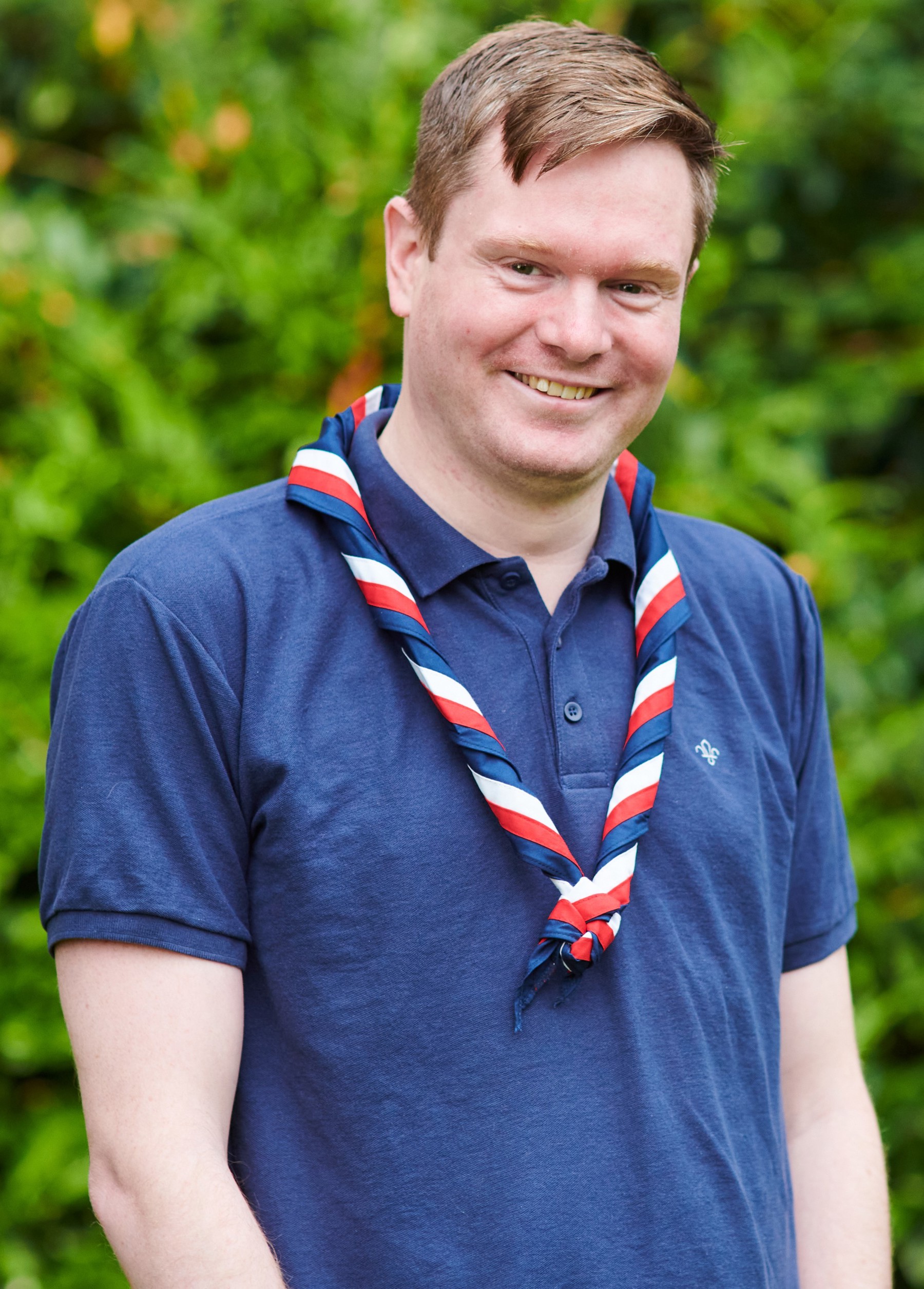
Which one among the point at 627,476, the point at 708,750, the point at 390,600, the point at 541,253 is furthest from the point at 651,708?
the point at 541,253

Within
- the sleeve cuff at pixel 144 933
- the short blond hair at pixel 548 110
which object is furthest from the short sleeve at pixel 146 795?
the short blond hair at pixel 548 110

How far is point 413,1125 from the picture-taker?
141 centimetres

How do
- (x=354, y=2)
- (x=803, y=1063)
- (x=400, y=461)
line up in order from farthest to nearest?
(x=354, y=2) < (x=803, y=1063) < (x=400, y=461)

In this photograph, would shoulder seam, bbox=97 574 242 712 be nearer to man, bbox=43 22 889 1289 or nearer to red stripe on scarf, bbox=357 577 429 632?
man, bbox=43 22 889 1289

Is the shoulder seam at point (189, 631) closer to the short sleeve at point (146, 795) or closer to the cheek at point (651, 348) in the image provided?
the short sleeve at point (146, 795)

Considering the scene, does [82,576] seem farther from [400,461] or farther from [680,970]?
[680,970]

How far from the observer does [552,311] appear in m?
1.56

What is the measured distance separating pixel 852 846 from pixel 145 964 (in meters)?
2.06

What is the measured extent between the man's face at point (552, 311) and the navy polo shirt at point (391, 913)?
0.55 feet

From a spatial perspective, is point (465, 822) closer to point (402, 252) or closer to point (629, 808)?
point (629, 808)

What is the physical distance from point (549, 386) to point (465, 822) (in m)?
0.55

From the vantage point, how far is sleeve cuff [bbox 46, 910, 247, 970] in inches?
53.0

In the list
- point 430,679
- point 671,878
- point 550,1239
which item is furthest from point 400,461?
point 550,1239

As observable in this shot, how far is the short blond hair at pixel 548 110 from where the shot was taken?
1511mm
